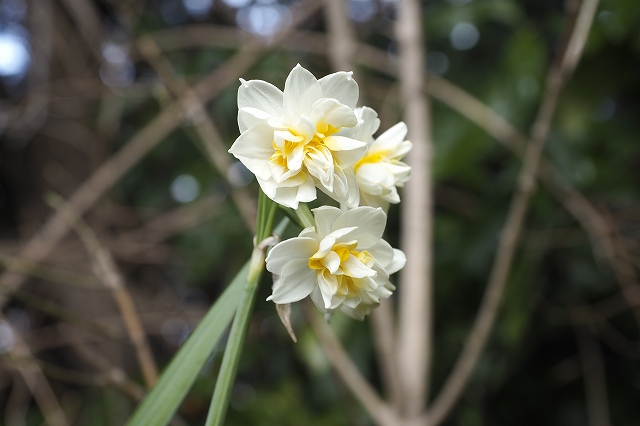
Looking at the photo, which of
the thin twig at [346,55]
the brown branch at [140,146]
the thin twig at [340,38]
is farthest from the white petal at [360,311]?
the brown branch at [140,146]

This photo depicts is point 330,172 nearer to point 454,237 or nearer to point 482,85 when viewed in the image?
point 454,237

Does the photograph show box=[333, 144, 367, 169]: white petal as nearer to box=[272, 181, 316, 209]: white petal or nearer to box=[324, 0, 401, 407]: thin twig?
box=[272, 181, 316, 209]: white petal

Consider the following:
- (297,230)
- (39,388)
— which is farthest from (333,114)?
(39,388)

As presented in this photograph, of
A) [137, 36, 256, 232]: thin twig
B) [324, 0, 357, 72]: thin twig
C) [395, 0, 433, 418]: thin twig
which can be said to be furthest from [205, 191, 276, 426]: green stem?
[324, 0, 357, 72]: thin twig

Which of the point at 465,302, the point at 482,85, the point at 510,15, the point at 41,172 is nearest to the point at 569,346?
the point at 465,302

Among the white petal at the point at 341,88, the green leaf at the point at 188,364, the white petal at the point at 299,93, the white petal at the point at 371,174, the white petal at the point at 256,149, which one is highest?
the white petal at the point at 341,88

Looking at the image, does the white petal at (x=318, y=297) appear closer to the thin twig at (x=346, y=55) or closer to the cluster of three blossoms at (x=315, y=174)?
the cluster of three blossoms at (x=315, y=174)
